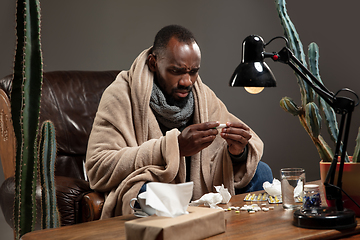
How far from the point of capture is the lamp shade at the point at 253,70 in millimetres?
1107

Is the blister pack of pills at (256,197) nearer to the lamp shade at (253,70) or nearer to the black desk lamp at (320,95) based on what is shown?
the black desk lamp at (320,95)

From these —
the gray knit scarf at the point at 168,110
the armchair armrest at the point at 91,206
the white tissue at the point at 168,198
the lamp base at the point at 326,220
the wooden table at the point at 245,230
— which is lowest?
the armchair armrest at the point at 91,206

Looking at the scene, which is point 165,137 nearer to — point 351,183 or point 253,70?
point 253,70

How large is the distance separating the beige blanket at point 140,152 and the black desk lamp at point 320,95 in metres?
0.57

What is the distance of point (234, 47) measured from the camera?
3.23 metres

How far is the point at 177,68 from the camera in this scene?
5.94ft

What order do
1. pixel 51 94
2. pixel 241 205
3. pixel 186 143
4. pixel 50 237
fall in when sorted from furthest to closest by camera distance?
pixel 51 94 < pixel 186 143 < pixel 241 205 < pixel 50 237

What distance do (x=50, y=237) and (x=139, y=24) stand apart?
244 cm

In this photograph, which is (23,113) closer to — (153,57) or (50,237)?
(50,237)

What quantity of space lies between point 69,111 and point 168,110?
616 millimetres

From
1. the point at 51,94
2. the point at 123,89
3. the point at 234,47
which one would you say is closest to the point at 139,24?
the point at 234,47

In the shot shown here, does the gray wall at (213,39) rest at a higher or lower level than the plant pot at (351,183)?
higher

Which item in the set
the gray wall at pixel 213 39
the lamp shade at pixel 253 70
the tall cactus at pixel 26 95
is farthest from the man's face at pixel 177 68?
the gray wall at pixel 213 39

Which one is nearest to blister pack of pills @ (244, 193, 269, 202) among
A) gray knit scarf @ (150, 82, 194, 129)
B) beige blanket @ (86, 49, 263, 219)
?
beige blanket @ (86, 49, 263, 219)
